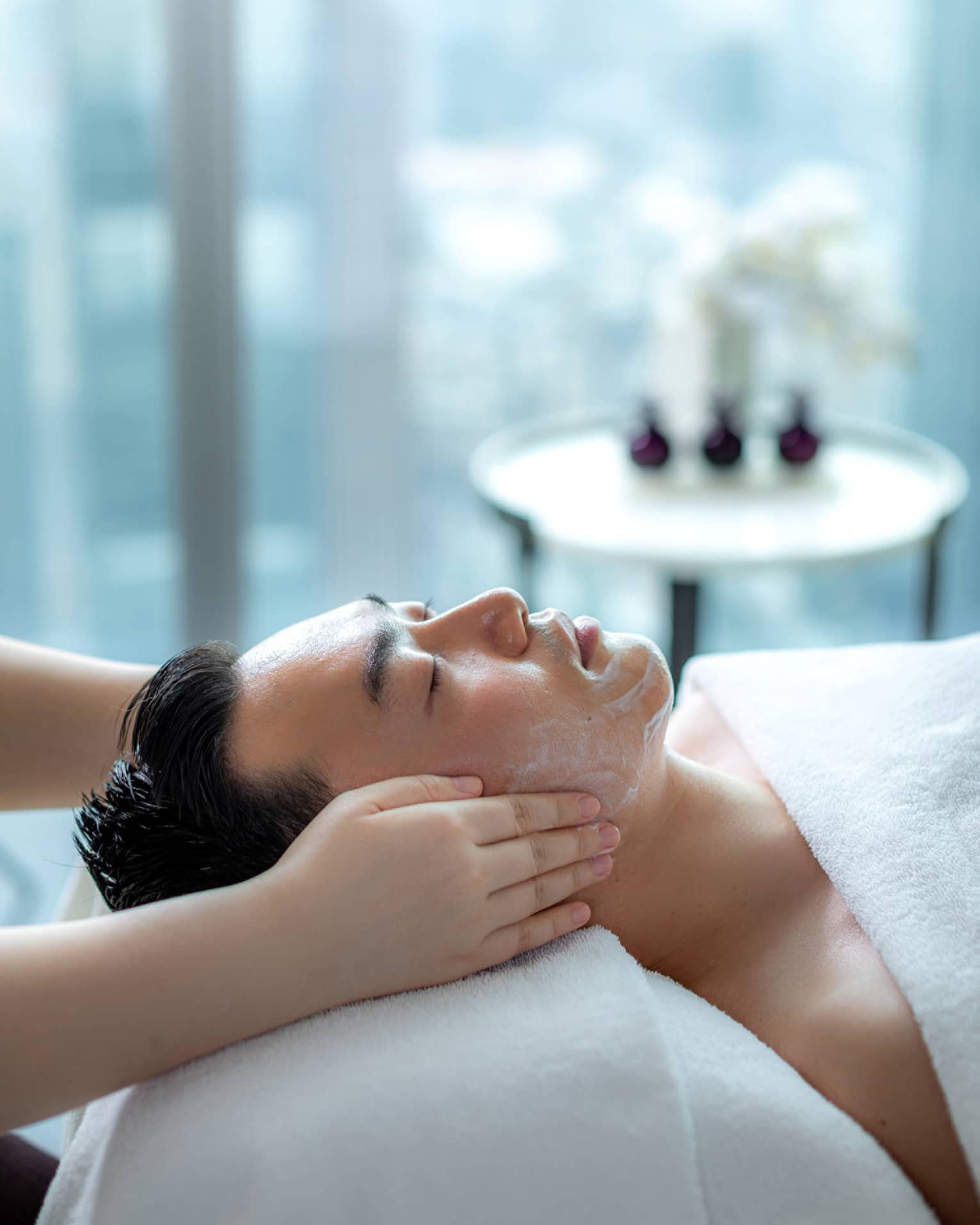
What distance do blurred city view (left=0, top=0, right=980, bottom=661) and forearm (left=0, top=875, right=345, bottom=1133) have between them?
7.02ft

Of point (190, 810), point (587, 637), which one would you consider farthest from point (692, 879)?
point (190, 810)

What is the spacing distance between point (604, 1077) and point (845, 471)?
1.74 meters

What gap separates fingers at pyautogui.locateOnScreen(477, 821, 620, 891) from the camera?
3.01 feet

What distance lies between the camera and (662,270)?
260 centimetres

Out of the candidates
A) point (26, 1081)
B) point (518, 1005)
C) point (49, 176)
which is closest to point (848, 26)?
point (49, 176)

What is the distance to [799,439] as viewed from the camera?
89.7 inches

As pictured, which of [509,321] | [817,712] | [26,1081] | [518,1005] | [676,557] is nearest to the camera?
[26,1081]

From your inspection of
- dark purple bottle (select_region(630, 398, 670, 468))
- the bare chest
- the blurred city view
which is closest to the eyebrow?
the bare chest

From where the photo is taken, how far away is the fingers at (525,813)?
3.05 feet

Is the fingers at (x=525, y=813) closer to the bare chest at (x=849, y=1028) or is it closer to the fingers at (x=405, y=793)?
the fingers at (x=405, y=793)

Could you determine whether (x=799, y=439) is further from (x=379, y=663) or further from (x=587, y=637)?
(x=379, y=663)

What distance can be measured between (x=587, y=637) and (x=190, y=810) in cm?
39

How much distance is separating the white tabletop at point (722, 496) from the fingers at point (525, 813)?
984 mm

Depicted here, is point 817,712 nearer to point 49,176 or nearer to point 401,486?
point 401,486
